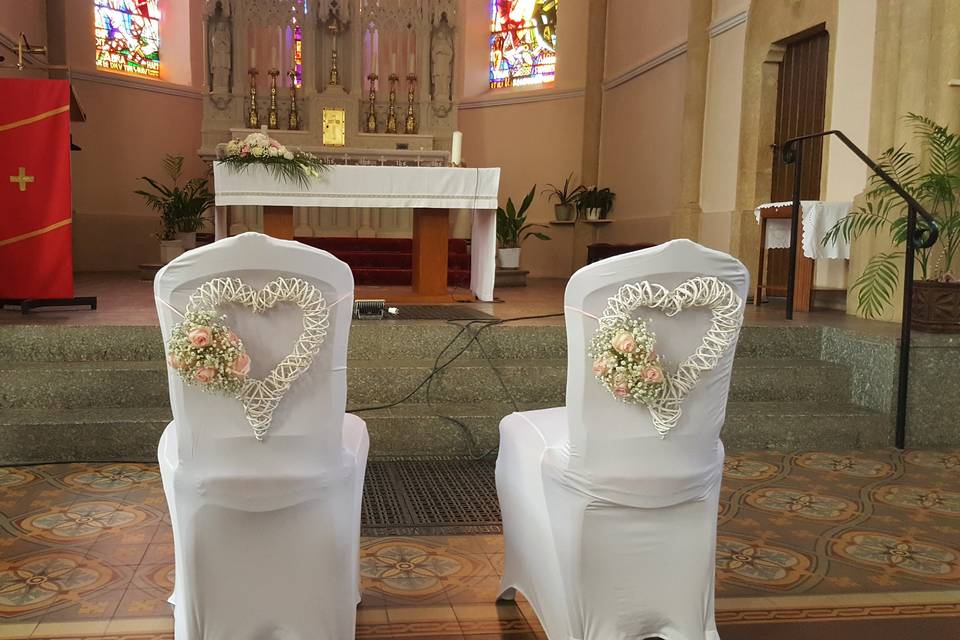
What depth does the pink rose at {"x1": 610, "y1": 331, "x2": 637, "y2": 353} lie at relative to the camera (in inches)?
78.8

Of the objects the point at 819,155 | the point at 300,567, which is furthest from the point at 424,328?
the point at 819,155

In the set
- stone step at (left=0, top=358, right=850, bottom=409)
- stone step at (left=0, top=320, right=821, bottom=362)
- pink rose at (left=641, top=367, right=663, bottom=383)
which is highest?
pink rose at (left=641, top=367, right=663, bottom=383)

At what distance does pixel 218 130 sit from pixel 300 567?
9.39 meters

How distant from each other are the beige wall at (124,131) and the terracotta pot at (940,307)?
8951mm

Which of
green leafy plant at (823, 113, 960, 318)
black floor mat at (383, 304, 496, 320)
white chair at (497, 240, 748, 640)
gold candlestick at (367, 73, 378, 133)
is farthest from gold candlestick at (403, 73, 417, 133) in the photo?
white chair at (497, 240, 748, 640)

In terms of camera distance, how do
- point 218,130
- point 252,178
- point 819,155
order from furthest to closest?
1. point 218,130
2. point 819,155
3. point 252,178

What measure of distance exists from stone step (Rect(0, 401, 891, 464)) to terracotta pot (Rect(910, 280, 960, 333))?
0.64 m

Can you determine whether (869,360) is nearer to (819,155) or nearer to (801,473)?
(801,473)

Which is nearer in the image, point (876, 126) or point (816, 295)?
point (876, 126)

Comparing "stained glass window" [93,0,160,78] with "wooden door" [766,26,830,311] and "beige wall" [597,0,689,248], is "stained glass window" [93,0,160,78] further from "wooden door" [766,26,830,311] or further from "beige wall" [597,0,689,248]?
"wooden door" [766,26,830,311]

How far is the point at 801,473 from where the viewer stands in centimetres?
414

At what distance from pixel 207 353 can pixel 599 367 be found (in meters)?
0.91

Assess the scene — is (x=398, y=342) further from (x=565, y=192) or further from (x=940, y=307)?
(x=565, y=192)

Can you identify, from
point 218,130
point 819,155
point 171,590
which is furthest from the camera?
point 218,130
